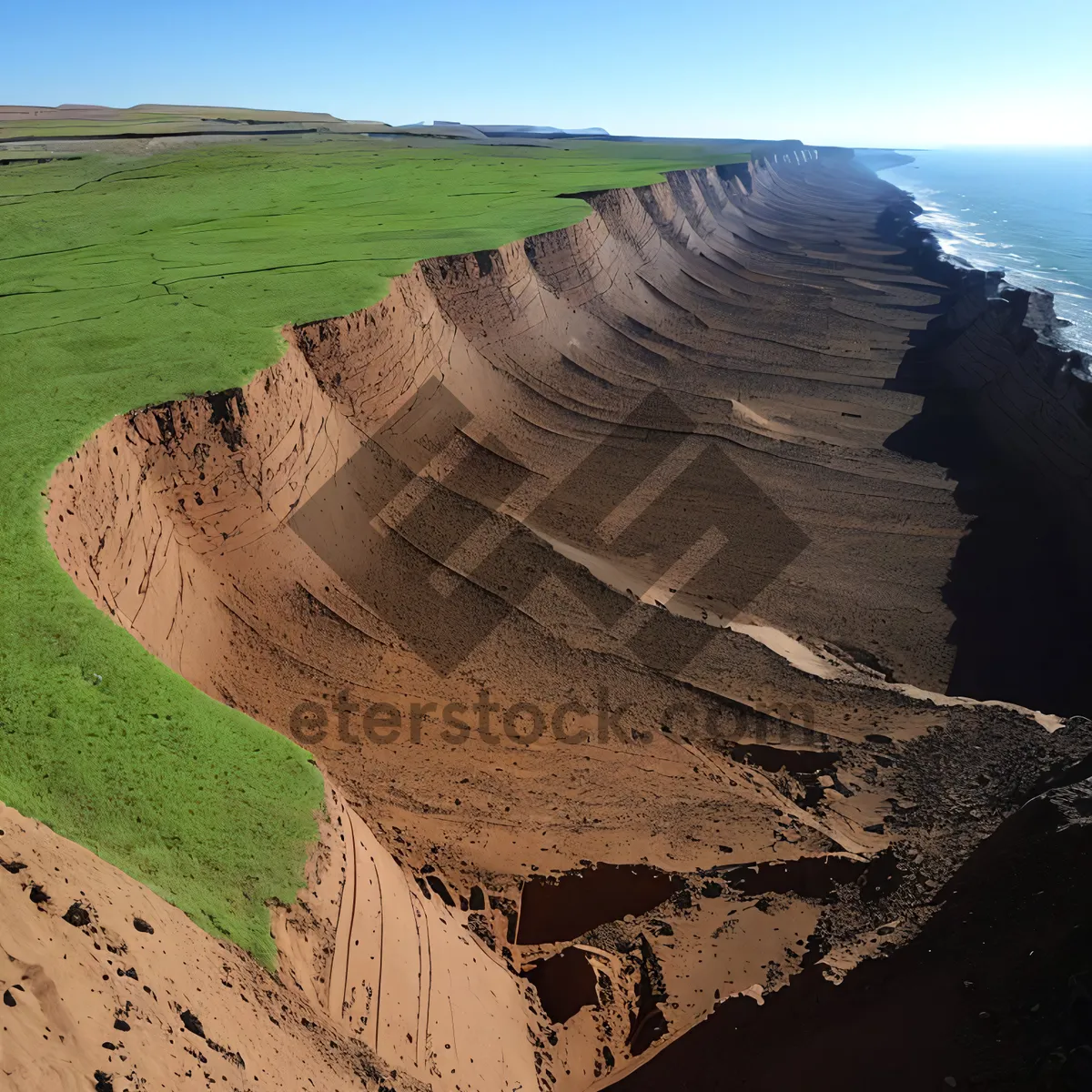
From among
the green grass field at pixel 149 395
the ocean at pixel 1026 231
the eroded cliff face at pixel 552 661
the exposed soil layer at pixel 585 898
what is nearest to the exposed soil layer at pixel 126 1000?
the green grass field at pixel 149 395

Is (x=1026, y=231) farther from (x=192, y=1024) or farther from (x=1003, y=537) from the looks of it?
(x=192, y=1024)

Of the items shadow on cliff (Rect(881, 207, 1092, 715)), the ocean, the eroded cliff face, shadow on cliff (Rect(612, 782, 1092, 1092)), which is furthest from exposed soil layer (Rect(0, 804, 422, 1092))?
the ocean

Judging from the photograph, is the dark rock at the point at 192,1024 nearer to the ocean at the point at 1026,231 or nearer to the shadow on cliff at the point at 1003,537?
the shadow on cliff at the point at 1003,537

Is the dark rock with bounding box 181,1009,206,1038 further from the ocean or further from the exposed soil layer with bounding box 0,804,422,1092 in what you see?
the ocean

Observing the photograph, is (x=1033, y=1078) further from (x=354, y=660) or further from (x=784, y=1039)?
(x=354, y=660)

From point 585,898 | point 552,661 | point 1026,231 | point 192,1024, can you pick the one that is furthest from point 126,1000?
point 1026,231
